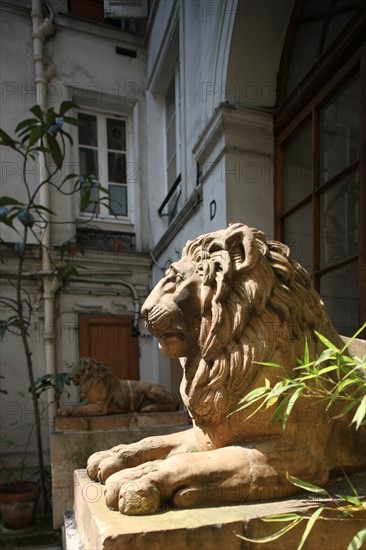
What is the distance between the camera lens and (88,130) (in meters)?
6.51

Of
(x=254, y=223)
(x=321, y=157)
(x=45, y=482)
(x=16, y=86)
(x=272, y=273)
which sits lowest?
(x=45, y=482)

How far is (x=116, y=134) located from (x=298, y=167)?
4215 mm

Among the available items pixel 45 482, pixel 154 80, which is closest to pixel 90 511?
pixel 45 482

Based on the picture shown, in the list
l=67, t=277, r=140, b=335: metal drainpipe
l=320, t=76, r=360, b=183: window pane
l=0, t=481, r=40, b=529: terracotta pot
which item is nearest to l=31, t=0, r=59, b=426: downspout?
l=67, t=277, r=140, b=335: metal drainpipe

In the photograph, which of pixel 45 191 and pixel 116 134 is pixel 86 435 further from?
pixel 116 134

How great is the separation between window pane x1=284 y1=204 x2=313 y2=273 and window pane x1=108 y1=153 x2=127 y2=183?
13.3 ft

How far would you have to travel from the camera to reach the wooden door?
5961mm

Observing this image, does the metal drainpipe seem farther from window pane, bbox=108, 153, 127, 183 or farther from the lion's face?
the lion's face

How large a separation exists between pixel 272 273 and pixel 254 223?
202cm

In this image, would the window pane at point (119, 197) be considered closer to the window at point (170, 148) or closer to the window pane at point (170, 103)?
the window at point (170, 148)

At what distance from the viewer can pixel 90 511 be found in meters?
1.13

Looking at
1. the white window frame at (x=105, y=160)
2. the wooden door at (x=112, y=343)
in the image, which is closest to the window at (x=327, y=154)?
the wooden door at (x=112, y=343)

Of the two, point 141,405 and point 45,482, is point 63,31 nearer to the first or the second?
point 141,405

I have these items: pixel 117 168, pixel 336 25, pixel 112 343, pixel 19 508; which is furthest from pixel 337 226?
pixel 117 168
